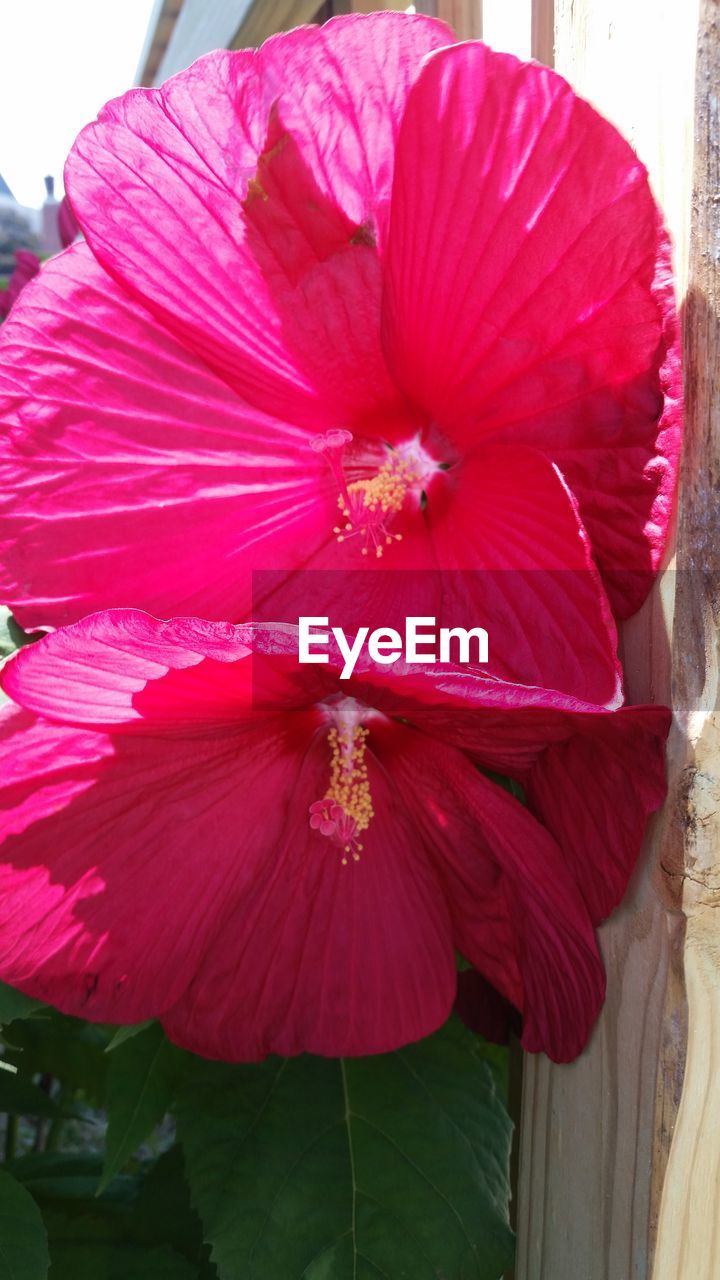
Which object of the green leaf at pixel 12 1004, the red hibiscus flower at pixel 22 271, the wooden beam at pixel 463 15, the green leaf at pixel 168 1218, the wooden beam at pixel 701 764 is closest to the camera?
the wooden beam at pixel 701 764

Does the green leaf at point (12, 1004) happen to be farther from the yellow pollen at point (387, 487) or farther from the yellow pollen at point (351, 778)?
the yellow pollen at point (387, 487)

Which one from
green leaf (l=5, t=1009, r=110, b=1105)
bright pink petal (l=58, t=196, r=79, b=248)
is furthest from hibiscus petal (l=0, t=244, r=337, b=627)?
bright pink petal (l=58, t=196, r=79, b=248)

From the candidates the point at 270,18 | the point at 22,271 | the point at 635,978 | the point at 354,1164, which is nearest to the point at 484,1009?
the point at 354,1164

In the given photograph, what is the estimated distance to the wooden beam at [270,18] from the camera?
4.50ft

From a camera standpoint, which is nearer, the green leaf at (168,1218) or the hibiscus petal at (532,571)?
the hibiscus petal at (532,571)

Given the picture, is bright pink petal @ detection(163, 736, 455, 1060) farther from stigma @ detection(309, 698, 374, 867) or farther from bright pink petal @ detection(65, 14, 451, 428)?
bright pink petal @ detection(65, 14, 451, 428)

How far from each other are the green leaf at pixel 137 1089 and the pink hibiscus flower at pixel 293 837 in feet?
0.33

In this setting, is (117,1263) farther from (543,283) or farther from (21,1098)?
(543,283)

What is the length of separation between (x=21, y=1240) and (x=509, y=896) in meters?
0.34

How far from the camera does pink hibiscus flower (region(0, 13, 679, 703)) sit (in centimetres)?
48

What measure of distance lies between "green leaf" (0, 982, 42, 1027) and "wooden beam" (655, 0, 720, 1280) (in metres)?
0.31

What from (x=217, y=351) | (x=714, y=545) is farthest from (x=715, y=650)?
(x=217, y=351)

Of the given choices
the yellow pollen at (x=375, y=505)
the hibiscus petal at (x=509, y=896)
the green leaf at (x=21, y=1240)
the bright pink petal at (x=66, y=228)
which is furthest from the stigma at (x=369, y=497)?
the bright pink petal at (x=66, y=228)

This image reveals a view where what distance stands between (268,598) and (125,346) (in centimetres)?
15
